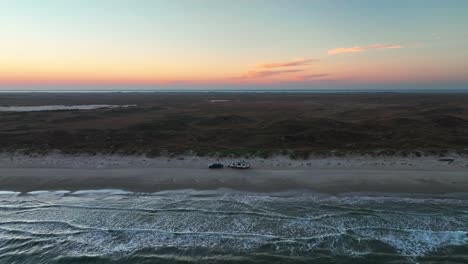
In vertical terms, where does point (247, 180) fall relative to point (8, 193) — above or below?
above

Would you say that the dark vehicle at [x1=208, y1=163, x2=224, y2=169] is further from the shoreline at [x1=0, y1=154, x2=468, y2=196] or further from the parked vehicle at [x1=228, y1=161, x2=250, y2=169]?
the parked vehicle at [x1=228, y1=161, x2=250, y2=169]

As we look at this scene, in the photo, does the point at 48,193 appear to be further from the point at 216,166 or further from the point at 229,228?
the point at 229,228

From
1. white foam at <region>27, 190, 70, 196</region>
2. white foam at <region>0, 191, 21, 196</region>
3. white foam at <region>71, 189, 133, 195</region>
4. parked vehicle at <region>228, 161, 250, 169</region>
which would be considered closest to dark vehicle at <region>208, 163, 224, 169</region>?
parked vehicle at <region>228, 161, 250, 169</region>

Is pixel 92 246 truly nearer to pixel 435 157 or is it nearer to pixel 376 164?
pixel 376 164

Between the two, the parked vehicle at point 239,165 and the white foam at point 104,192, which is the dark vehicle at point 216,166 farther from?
the white foam at point 104,192

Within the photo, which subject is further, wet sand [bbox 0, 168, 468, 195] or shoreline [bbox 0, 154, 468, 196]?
shoreline [bbox 0, 154, 468, 196]

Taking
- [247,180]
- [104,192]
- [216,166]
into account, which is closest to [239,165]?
[216,166]

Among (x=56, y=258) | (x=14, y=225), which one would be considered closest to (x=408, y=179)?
(x=56, y=258)
